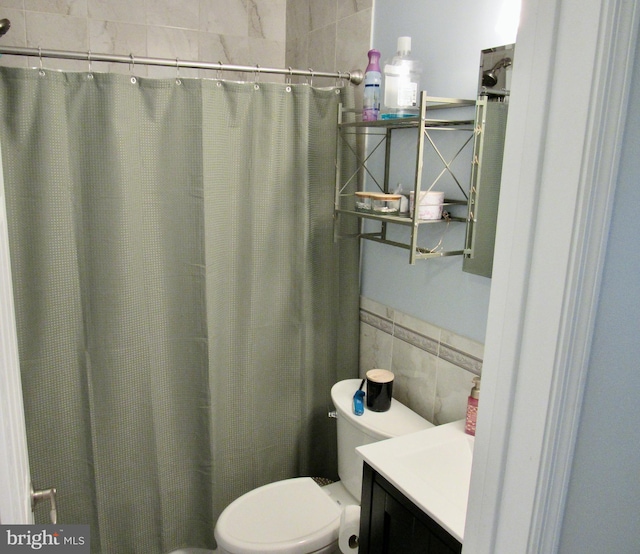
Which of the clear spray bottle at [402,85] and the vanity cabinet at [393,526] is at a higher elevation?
the clear spray bottle at [402,85]

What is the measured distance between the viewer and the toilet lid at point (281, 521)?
5.29 feet

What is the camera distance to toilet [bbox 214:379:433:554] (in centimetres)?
163

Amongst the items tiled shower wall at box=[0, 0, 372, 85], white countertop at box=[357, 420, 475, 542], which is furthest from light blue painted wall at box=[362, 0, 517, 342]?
white countertop at box=[357, 420, 475, 542]

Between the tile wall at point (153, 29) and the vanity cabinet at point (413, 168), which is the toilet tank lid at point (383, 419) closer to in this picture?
the vanity cabinet at point (413, 168)

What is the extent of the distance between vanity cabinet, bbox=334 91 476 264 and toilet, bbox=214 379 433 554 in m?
0.56

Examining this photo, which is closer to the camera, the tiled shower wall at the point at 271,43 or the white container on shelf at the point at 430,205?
the white container on shelf at the point at 430,205

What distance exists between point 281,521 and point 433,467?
0.58 metres

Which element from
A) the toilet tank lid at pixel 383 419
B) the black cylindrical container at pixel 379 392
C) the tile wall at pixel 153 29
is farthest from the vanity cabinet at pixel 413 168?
the tile wall at pixel 153 29

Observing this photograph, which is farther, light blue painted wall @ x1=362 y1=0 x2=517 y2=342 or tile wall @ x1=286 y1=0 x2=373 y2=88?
tile wall @ x1=286 y1=0 x2=373 y2=88

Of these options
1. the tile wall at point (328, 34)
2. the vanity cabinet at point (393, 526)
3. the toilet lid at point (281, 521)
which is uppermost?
the tile wall at point (328, 34)

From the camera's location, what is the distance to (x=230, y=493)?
206 centimetres

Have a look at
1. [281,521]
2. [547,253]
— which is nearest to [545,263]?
[547,253]

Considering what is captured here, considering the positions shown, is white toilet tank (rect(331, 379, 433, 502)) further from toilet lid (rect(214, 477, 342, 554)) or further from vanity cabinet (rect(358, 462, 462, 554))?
vanity cabinet (rect(358, 462, 462, 554))

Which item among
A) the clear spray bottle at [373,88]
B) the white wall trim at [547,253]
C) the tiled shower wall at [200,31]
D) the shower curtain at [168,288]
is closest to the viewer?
the white wall trim at [547,253]
